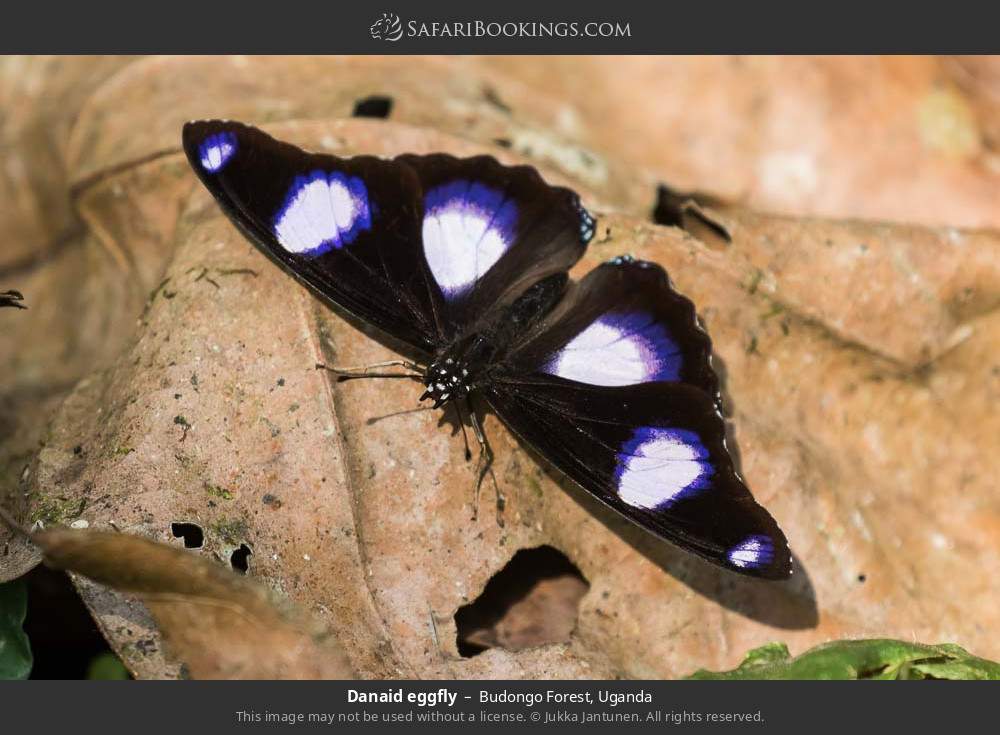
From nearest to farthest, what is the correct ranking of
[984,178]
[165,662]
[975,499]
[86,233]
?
[165,662] → [975,499] → [86,233] → [984,178]

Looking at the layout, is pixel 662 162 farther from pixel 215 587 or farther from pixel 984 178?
pixel 215 587

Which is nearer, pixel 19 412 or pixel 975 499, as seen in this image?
pixel 975 499

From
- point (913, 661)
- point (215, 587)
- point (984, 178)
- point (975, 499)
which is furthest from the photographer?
point (984, 178)

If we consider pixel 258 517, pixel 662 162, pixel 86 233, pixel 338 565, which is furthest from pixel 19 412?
pixel 662 162

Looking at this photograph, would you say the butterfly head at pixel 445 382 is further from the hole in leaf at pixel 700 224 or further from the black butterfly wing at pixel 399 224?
the hole in leaf at pixel 700 224

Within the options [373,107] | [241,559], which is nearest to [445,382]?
[241,559]

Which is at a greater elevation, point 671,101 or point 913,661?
point 671,101

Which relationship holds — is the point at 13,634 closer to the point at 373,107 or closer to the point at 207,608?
the point at 207,608
